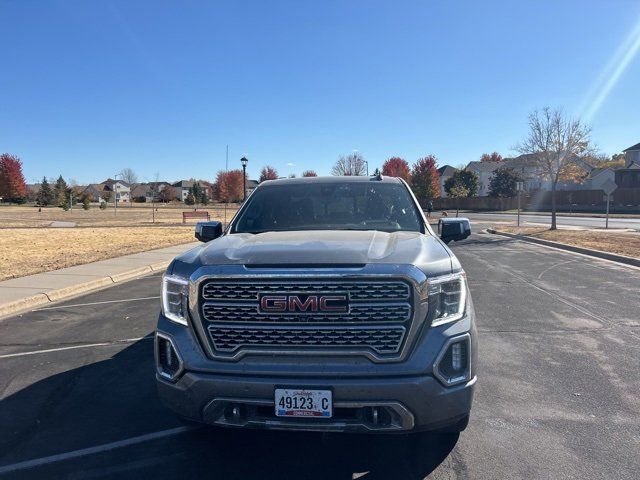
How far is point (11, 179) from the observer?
8594 cm

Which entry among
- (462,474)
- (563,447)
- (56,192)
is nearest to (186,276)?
(462,474)

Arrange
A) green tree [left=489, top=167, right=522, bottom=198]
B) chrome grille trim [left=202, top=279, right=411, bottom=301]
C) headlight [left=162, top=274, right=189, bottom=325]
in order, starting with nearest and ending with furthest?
1. chrome grille trim [left=202, top=279, right=411, bottom=301]
2. headlight [left=162, top=274, right=189, bottom=325]
3. green tree [left=489, top=167, right=522, bottom=198]

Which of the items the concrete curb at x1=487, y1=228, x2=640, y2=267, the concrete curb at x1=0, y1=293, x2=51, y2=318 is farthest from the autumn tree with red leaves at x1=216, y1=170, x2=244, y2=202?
the concrete curb at x1=0, y1=293, x2=51, y2=318

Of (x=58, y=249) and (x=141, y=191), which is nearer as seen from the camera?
(x=58, y=249)

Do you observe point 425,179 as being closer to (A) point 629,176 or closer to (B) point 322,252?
(A) point 629,176

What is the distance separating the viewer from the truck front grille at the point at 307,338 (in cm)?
288

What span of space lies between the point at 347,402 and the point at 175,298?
1.25 m

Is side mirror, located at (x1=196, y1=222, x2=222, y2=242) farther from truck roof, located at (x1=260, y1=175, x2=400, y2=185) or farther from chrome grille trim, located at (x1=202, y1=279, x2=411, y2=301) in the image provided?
chrome grille trim, located at (x1=202, y1=279, x2=411, y2=301)

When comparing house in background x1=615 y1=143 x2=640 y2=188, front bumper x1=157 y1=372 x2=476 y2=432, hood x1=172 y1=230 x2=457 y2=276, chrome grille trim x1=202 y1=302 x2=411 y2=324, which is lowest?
front bumper x1=157 y1=372 x2=476 y2=432

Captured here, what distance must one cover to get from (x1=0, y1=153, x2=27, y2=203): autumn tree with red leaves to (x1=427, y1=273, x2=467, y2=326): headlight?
99062 mm

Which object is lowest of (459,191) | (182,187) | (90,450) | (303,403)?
(90,450)

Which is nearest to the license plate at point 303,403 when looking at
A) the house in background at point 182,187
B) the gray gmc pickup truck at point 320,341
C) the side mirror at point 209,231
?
the gray gmc pickup truck at point 320,341

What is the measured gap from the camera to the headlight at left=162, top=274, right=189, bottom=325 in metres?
3.07

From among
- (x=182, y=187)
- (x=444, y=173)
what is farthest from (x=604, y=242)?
(x=182, y=187)
